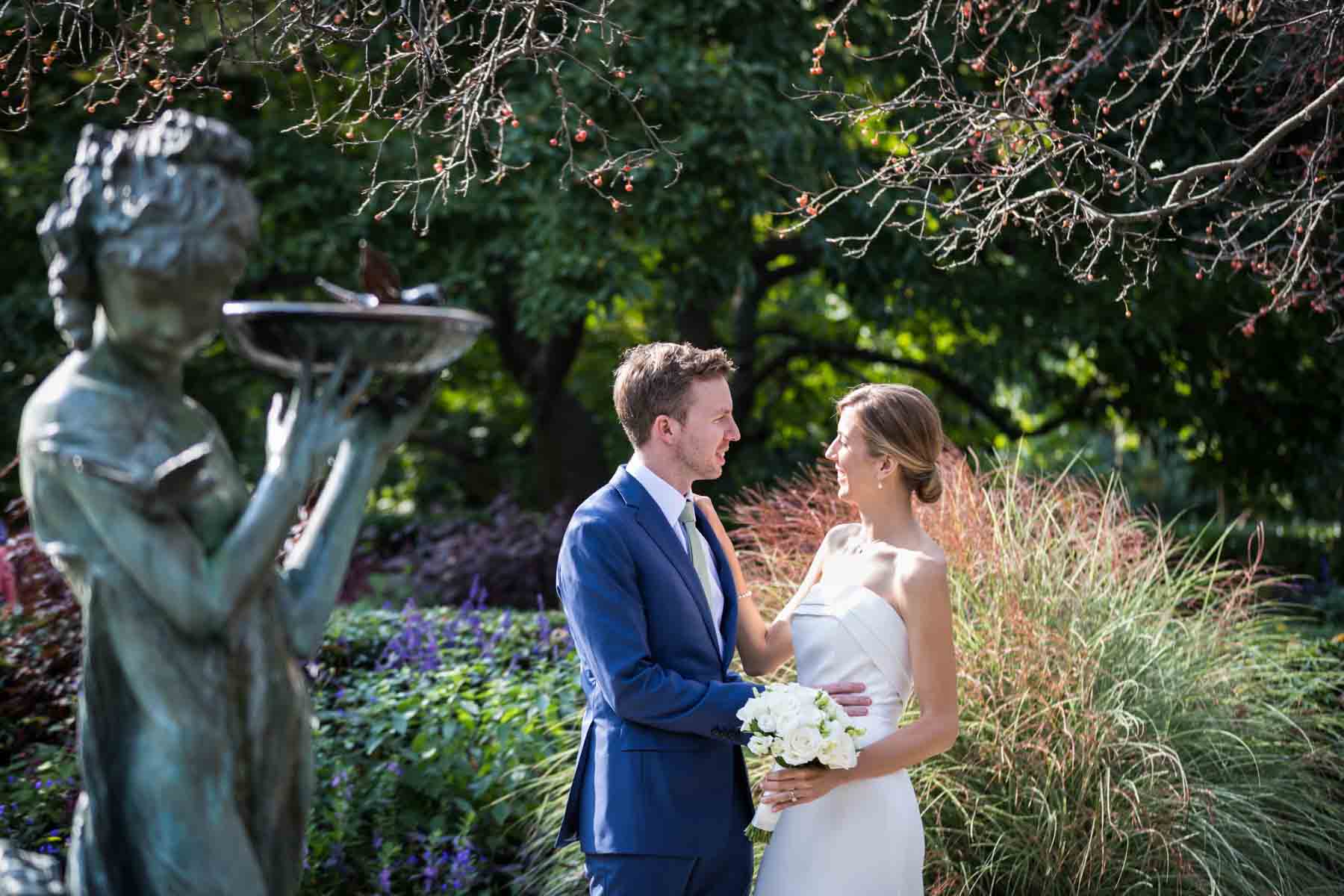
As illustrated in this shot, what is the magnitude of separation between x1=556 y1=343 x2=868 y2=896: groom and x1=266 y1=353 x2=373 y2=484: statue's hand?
146 cm

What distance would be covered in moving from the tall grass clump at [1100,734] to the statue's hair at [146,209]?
11.4 ft

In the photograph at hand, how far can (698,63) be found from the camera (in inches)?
355

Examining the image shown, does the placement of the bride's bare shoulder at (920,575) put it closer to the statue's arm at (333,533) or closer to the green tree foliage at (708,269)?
the statue's arm at (333,533)

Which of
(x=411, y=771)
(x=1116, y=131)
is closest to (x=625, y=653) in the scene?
(x=411, y=771)

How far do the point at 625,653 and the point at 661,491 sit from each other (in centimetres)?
50

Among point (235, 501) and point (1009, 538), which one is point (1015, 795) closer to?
point (1009, 538)

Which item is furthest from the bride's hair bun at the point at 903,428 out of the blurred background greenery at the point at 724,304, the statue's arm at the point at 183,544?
the blurred background greenery at the point at 724,304

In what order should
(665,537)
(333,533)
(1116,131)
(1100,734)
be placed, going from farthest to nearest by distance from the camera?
(1116,131) → (1100,734) → (665,537) → (333,533)

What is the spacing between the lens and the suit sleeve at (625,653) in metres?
3.28

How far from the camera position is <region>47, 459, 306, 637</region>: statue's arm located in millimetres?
1806

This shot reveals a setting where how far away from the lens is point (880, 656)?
3.64m

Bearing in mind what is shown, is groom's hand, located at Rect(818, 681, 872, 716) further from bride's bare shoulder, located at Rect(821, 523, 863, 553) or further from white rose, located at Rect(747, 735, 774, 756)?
bride's bare shoulder, located at Rect(821, 523, 863, 553)

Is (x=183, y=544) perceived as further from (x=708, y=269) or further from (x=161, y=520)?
(x=708, y=269)

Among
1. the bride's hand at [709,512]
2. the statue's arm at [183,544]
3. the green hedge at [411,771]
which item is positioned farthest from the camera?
the green hedge at [411,771]
